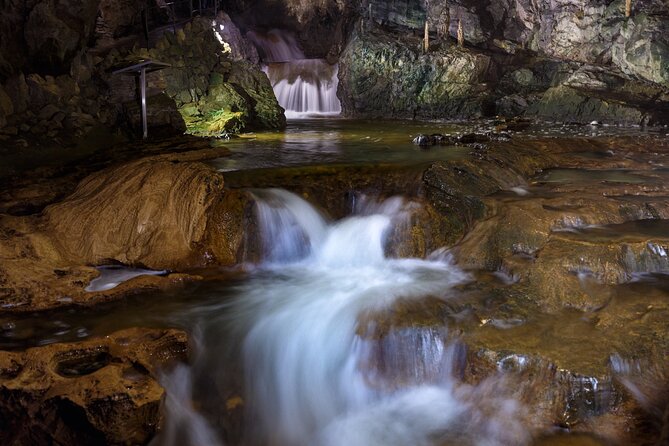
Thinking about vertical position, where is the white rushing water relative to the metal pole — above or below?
below

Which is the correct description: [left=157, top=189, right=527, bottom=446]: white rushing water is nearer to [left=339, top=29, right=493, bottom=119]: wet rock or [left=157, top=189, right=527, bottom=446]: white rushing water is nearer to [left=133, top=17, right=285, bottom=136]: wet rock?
[left=133, top=17, right=285, bottom=136]: wet rock

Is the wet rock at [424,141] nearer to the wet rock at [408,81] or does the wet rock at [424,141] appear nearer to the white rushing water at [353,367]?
the white rushing water at [353,367]

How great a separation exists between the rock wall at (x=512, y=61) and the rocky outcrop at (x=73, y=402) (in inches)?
724

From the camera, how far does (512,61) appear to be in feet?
72.9

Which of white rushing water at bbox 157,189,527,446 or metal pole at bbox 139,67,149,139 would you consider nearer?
white rushing water at bbox 157,189,527,446

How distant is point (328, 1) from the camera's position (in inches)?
1015

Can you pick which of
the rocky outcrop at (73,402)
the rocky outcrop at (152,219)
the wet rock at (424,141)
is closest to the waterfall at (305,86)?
the wet rock at (424,141)

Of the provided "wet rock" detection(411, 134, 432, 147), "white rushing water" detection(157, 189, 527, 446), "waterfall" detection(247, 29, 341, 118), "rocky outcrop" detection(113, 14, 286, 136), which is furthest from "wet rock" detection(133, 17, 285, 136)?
"white rushing water" detection(157, 189, 527, 446)

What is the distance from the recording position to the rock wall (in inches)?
714

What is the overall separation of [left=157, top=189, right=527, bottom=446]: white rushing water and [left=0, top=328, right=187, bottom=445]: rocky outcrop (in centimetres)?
43

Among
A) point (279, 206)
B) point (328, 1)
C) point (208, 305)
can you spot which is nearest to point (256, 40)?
point (328, 1)

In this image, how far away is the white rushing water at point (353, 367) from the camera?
4113 mm

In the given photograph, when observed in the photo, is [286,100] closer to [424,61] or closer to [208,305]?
[424,61]

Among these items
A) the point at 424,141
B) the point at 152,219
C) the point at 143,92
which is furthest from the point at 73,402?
the point at 424,141
